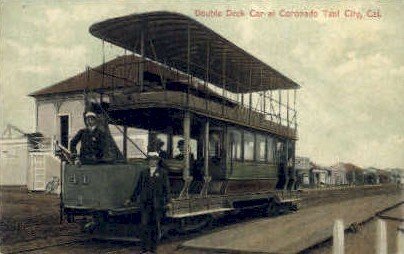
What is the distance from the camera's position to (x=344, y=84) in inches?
482

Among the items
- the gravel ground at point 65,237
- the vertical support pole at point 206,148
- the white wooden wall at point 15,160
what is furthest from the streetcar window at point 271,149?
the white wooden wall at point 15,160

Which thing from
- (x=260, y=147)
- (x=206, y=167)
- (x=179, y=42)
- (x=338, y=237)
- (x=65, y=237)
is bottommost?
(x=65, y=237)

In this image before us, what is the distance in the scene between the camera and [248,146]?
1443 cm

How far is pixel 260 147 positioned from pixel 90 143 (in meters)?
6.28

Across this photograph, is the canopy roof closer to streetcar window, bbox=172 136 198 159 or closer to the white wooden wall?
streetcar window, bbox=172 136 198 159

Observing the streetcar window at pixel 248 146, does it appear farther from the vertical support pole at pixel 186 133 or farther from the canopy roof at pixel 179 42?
the vertical support pole at pixel 186 133

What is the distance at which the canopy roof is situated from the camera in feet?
34.9

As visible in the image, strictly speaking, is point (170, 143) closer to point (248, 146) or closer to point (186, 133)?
point (248, 146)

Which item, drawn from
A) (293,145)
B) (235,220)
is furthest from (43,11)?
(293,145)

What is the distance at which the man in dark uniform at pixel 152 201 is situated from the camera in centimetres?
919

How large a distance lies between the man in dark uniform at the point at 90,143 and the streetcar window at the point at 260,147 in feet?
18.8

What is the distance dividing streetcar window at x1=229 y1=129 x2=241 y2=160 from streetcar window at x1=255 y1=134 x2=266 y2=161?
54.5 inches

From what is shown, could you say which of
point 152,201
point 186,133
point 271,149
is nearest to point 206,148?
point 186,133

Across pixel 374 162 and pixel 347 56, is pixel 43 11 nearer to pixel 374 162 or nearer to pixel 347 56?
pixel 347 56
